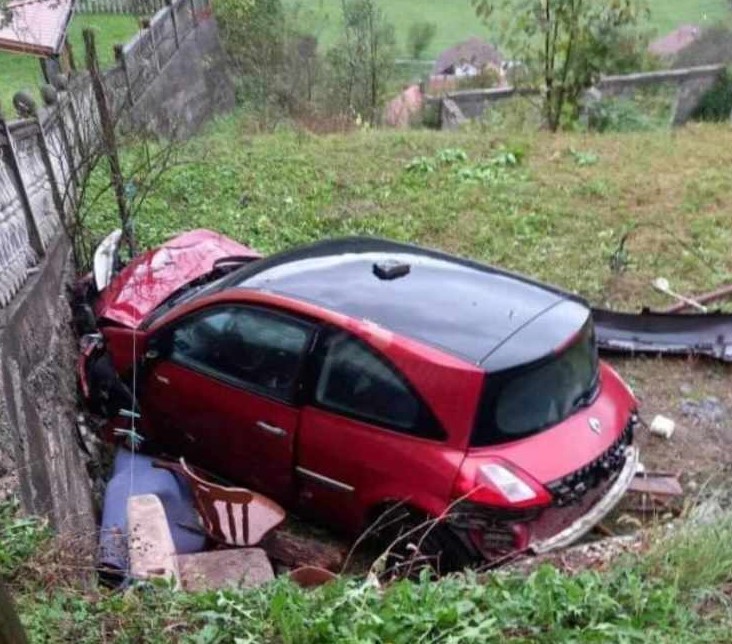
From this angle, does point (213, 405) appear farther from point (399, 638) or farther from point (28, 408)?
point (399, 638)

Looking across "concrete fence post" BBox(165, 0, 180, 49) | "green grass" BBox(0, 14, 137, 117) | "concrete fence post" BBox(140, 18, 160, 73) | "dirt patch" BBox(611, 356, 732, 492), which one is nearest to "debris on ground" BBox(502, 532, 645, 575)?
"dirt patch" BBox(611, 356, 732, 492)

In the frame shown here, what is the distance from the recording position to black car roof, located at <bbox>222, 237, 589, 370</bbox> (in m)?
4.32

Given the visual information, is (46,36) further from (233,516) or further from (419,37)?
(419,37)

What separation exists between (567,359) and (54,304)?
3824 mm

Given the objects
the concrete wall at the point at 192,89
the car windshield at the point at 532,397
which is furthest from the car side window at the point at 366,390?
the concrete wall at the point at 192,89

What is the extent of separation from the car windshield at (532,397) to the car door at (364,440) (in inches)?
9.7

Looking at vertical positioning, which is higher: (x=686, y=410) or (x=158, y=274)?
(x=158, y=274)

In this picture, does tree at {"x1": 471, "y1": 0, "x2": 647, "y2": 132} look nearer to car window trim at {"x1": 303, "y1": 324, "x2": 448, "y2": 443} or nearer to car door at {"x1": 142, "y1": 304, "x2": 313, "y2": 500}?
car door at {"x1": 142, "y1": 304, "x2": 313, "y2": 500}

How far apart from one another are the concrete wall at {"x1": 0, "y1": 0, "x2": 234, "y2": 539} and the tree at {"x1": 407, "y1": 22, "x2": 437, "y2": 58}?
2607 cm

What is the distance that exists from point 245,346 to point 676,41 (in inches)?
1293

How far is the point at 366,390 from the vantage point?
4.39 m

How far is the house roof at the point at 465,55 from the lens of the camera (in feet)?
99.8

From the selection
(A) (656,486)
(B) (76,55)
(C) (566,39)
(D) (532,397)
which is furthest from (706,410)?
(B) (76,55)

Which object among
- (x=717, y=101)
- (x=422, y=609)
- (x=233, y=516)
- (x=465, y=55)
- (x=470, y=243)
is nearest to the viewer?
(x=422, y=609)
